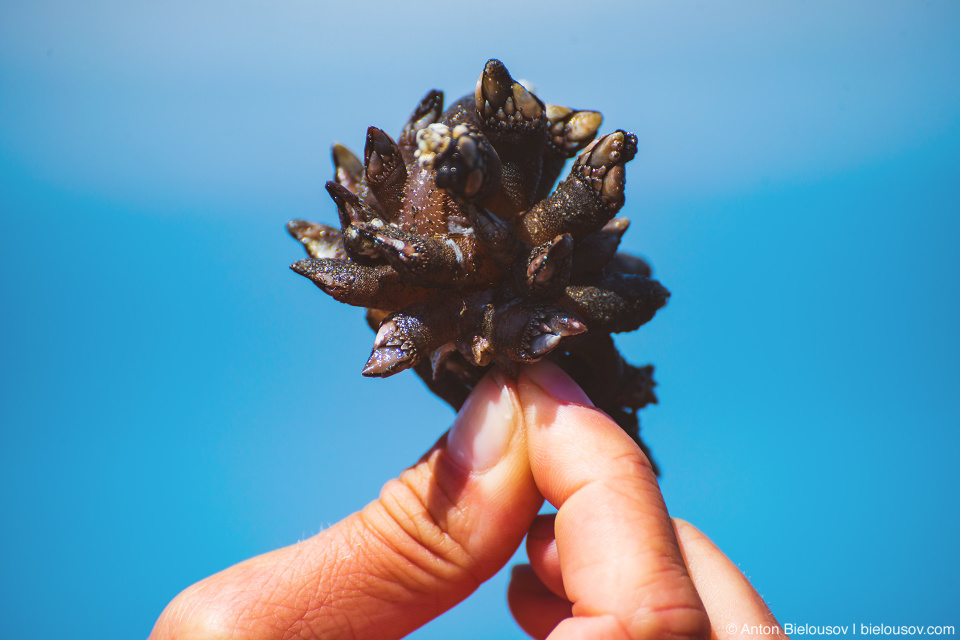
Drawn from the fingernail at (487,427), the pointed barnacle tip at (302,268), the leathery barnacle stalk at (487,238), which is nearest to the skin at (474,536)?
the fingernail at (487,427)

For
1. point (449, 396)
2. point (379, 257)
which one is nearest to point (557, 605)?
point (449, 396)

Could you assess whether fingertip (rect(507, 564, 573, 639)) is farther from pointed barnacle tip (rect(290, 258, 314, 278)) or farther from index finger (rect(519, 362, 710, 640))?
pointed barnacle tip (rect(290, 258, 314, 278))

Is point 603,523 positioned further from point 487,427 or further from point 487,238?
point 487,238

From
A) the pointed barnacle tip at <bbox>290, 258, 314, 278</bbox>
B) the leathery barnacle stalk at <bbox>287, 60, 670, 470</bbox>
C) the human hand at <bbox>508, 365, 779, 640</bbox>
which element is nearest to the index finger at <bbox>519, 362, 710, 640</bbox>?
the human hand at <bbox>508, 365, 779, 640</bbox>

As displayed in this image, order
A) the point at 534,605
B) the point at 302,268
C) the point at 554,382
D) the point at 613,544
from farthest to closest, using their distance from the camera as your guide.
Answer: the point at 534,605
the point at 554,382
the point at 302,268
the point at 613,544

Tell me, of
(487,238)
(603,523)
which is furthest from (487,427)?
(487,238)

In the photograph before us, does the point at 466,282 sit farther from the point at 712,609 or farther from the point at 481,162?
the point at 712,609

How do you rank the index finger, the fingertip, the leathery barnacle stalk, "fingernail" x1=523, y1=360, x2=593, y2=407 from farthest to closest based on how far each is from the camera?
1. the fingertip
2. "fingernail" x1=523, y1=360, x2=593, y2=407
3. the leathery barnacle stalk
4. the index finger

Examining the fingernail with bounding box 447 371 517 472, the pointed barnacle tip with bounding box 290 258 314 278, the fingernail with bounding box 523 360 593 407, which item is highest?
the pointed barnacle tip with bounding box 290 258 314 278
